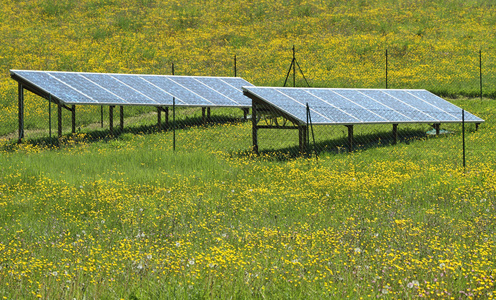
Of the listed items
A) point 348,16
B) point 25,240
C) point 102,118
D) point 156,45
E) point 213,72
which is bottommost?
point 25,240

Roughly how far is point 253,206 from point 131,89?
43.1ft

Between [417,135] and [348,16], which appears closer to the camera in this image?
[417,135]

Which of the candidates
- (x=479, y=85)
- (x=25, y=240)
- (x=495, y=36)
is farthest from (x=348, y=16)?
(x=25, y=240)

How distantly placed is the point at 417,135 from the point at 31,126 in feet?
54.9

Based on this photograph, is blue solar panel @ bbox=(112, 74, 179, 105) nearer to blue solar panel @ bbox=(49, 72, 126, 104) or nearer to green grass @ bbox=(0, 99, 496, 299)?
blue solar panel @ bbox=(49, 72, 126, 104)

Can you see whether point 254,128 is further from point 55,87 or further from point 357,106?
point 55,87

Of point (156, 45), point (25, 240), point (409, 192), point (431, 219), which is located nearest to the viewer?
point (25, 240)

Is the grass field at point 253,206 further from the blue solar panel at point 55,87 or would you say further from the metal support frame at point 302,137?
the blue solar panel at point 55,87

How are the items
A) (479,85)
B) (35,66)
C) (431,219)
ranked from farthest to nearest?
(35,66) < (479,85) < (431,219)

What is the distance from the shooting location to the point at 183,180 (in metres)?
11.7

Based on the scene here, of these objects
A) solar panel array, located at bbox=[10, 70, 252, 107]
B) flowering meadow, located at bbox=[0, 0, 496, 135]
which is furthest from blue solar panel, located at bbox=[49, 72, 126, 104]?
flowering meadow, located at bbox=[0, 0, 496, 135]

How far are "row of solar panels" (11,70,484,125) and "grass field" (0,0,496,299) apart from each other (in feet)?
3.58

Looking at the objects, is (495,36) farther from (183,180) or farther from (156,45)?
(183,180)

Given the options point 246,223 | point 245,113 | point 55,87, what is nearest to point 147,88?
point 55,87
